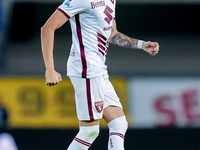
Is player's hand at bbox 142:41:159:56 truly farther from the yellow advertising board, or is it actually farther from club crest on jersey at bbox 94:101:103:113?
the yellow advertising board

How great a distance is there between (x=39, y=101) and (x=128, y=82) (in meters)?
1.63

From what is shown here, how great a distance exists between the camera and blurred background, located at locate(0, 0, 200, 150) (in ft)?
19.9

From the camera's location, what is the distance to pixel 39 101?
9719 millimetres

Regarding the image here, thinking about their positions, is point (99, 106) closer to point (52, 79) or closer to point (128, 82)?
point (52, 79)

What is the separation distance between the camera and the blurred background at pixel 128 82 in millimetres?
6051

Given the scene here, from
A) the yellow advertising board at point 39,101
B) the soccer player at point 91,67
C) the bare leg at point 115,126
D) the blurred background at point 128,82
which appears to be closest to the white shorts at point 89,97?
the soccer player at point 91,67

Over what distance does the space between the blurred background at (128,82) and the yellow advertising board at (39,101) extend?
0.02 m

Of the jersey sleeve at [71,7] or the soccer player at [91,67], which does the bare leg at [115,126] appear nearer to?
the soccer player at [91,67]

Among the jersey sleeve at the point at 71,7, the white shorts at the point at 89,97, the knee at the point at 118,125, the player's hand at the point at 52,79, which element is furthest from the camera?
the knee at the point at 118,125

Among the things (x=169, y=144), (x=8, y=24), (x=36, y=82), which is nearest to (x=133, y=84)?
(x=36, y=82)

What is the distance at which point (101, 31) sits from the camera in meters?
4.29

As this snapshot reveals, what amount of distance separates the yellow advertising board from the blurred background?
2cm

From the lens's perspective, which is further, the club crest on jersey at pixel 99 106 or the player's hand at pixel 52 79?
the club crest on jersey at pixel 99 106

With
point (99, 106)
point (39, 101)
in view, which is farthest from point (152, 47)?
point (39, 101)
